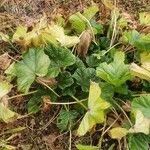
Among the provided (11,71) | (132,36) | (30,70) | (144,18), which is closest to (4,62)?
(11,71)

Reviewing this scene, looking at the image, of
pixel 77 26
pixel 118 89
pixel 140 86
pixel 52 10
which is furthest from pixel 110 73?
pixel 52 10

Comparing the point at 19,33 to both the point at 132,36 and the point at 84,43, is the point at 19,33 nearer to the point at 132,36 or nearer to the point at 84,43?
the point at 84,43

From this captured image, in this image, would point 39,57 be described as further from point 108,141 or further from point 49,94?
point 108,141

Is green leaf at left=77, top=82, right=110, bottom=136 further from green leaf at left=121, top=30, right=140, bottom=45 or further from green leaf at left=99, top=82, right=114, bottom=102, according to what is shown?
green leaf at left=121, top=30, right=140, bottom=45

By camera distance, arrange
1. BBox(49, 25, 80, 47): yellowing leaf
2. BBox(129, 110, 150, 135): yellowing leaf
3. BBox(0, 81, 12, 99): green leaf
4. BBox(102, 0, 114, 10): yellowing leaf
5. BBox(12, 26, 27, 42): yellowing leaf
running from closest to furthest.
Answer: BBox(129, 110, 150, 135): yellowing leaf < BBox(0, 81, 12, 99): green leaf < BBox(49, 25, 80, 47): yellowing leaf < BBox(12, 26, 27, 42): yellowing leaf < BBox(102, 0, 114, 10): yellowing leaf

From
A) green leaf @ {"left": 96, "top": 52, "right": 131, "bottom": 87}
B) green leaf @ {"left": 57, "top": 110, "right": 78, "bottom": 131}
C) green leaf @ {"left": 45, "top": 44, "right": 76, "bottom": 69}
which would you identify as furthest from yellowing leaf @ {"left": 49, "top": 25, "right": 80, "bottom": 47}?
green leaf @ {"left": 57, "top": 110, "right": 78, "bottom": 131}
